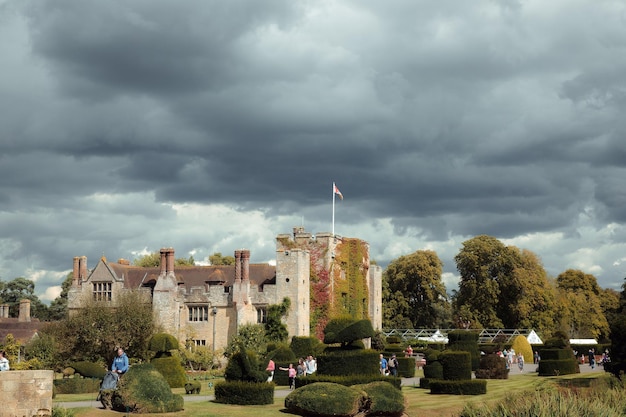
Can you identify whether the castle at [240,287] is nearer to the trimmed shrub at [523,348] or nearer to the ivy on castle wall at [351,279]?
the ivy on castle wall at [351,279]

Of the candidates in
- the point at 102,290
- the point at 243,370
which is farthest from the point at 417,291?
the point at 243,370

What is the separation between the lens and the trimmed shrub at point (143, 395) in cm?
2436

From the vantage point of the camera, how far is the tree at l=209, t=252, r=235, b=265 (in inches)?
3693

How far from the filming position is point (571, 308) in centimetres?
9362

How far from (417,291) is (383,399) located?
65.7 meters

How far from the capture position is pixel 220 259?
95875 millimetres

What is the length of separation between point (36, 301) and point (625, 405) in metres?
101

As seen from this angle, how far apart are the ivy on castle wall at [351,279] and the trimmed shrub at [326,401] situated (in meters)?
36.1

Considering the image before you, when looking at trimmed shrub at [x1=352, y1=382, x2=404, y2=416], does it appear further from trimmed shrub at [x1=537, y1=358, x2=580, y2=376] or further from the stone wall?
trimmed shrub at [x1=537, y1=358, x2=580, y2=376]

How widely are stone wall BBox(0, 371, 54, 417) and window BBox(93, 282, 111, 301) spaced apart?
142 feet

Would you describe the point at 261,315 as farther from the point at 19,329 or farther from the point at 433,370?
the point at 19,329

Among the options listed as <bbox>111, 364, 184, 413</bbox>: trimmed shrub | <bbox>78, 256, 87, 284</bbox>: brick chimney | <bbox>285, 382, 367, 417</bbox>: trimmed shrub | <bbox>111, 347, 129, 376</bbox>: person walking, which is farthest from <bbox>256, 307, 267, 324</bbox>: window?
<bbox>111, 364, 184, 413</bbox>: trimmed shrub

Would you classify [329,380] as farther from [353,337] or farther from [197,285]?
[197,285]

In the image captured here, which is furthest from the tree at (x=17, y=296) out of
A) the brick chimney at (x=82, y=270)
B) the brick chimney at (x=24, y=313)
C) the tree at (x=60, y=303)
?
the brick chimney at (x=82, y=270)
